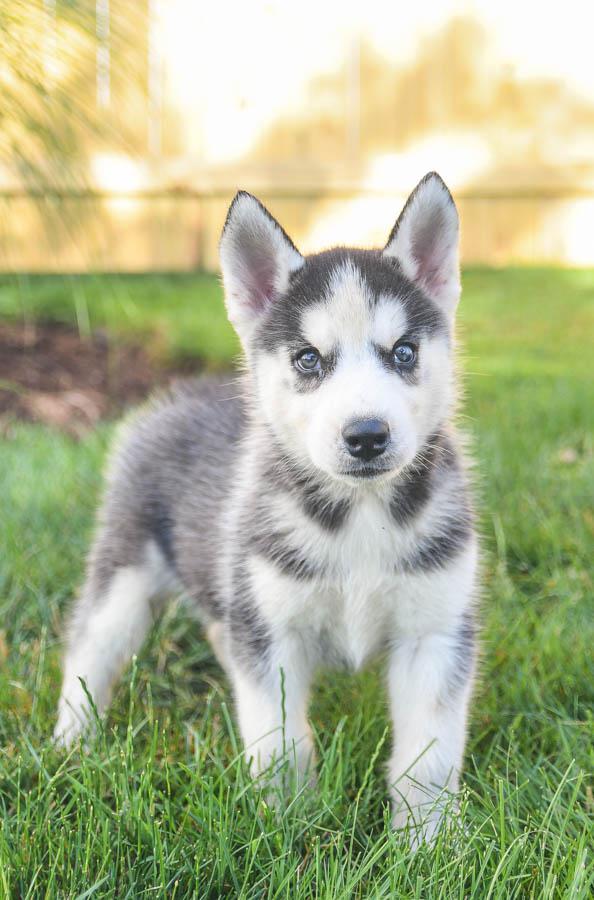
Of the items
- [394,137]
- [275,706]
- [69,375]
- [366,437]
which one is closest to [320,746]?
[275,706]

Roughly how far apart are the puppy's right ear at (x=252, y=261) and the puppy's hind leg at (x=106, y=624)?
0.86 m

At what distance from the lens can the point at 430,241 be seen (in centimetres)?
283

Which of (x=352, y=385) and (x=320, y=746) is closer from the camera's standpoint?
(x=352, y=385)

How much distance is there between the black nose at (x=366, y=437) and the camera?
91.7 inches

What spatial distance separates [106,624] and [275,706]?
761 millimetres

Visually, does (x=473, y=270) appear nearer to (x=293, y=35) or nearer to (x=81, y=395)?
(x=293, y=35)

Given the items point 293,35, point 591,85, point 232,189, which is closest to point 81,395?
point 232,189

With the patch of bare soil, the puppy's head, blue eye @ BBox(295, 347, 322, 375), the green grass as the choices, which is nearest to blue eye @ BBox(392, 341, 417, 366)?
the puppy's head

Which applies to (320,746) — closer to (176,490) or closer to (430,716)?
(430,716)

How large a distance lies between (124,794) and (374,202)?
26.6 feet

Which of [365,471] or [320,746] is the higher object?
[365,471]

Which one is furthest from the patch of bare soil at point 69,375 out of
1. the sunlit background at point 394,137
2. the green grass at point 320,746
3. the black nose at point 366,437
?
the black nose at point 366,437

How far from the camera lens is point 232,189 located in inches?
355

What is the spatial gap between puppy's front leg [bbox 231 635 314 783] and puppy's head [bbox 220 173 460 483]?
0.52m
